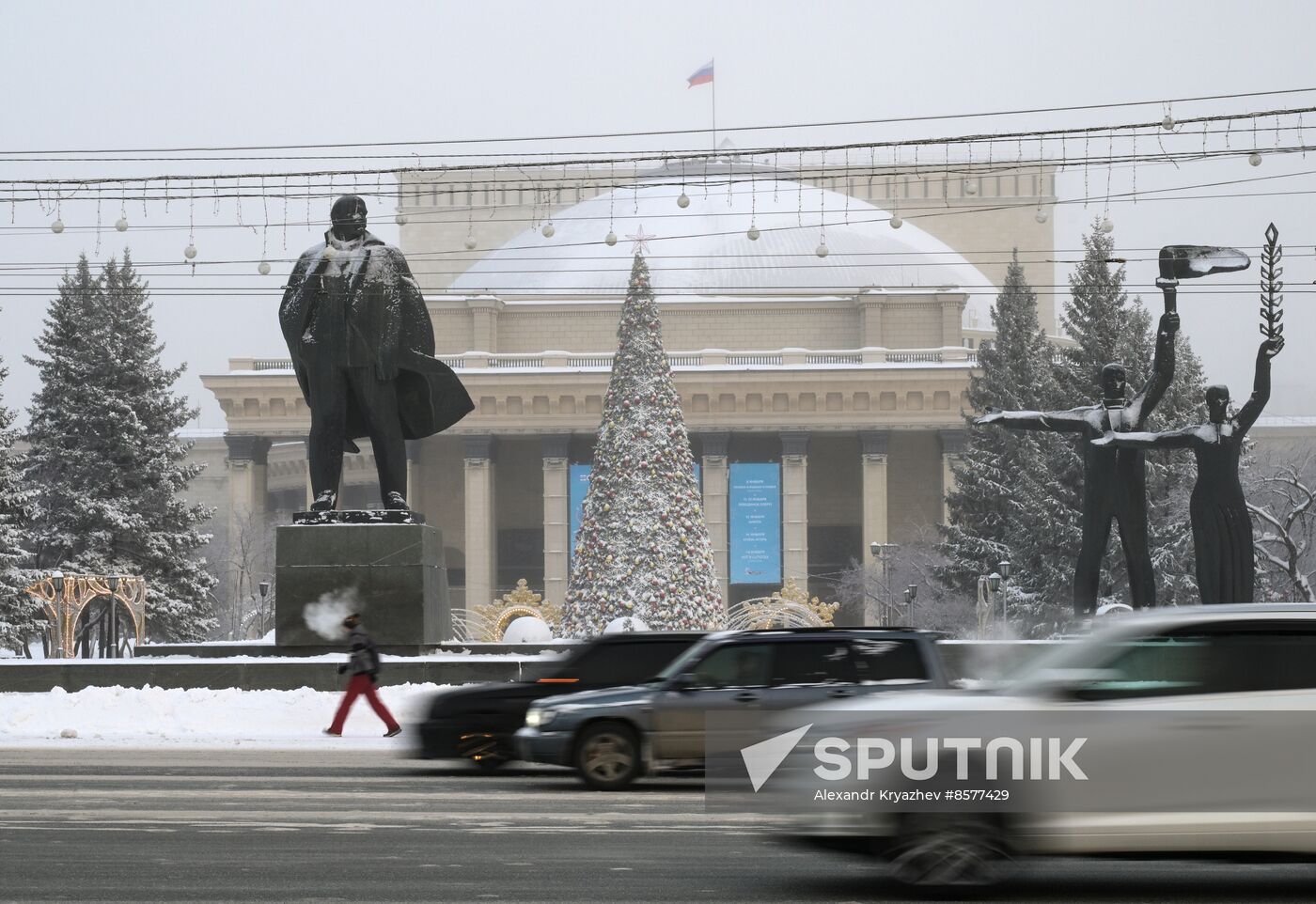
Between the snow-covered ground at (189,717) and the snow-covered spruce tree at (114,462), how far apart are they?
98.6 feet

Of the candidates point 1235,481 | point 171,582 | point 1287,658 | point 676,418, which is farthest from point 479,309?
point 1287,658

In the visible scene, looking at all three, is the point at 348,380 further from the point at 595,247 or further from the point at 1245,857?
the point at 595,247

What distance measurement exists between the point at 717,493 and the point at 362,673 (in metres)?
70.6

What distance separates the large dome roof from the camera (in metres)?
96.1

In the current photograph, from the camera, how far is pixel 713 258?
318ft

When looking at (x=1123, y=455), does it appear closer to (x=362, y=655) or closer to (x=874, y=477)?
(x=362, y=655)

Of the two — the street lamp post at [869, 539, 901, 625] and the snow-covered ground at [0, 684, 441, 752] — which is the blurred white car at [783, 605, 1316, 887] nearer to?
the snow-covered ground at [0, 684, 441, 752]

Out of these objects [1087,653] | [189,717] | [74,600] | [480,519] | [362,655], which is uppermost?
[1087,653]

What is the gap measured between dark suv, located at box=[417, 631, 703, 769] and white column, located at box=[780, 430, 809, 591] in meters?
70.4

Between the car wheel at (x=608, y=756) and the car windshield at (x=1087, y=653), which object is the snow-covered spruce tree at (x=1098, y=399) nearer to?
the car wheel at (x=608, y=756)

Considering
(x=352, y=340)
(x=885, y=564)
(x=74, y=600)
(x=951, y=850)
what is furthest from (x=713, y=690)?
(x=885, y=564)

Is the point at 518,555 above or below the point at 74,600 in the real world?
below

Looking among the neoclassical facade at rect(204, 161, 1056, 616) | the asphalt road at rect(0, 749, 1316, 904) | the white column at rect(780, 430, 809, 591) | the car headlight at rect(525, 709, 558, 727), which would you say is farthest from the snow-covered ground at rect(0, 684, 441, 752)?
the white column at rect(780, 430, 809, 591)

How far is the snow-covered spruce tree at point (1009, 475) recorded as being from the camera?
62.9 meters
